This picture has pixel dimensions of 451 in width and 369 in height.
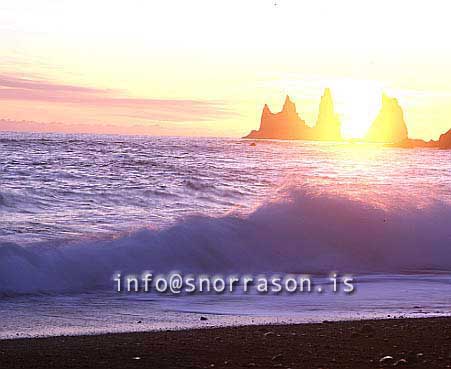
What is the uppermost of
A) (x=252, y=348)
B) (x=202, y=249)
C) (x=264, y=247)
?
(x=252, y=348)

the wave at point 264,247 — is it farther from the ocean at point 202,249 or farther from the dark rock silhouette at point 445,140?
the dark rock silhouette at point 445,140

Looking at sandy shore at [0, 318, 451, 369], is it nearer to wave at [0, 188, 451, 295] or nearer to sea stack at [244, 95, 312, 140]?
wave at [0, 188, 451, 295]

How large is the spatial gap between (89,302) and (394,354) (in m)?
5.46

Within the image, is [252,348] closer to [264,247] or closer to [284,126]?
[264,247]

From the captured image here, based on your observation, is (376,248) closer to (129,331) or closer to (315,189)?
(315,189)

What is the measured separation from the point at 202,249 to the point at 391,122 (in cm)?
12098

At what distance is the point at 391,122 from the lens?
13262 centimetres

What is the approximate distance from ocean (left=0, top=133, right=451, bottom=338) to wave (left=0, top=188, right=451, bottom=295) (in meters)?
0.04

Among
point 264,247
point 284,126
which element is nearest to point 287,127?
point 284,126

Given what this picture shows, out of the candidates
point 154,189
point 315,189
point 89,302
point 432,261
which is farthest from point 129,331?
point 154,189

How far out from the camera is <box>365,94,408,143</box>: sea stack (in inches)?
5084

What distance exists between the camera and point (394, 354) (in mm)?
6852

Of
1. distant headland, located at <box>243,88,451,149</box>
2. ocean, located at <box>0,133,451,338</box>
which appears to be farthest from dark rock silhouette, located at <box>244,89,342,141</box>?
ocean, located at <box>0,133,451,338</box>

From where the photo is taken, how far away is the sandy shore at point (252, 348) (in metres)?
6.57
